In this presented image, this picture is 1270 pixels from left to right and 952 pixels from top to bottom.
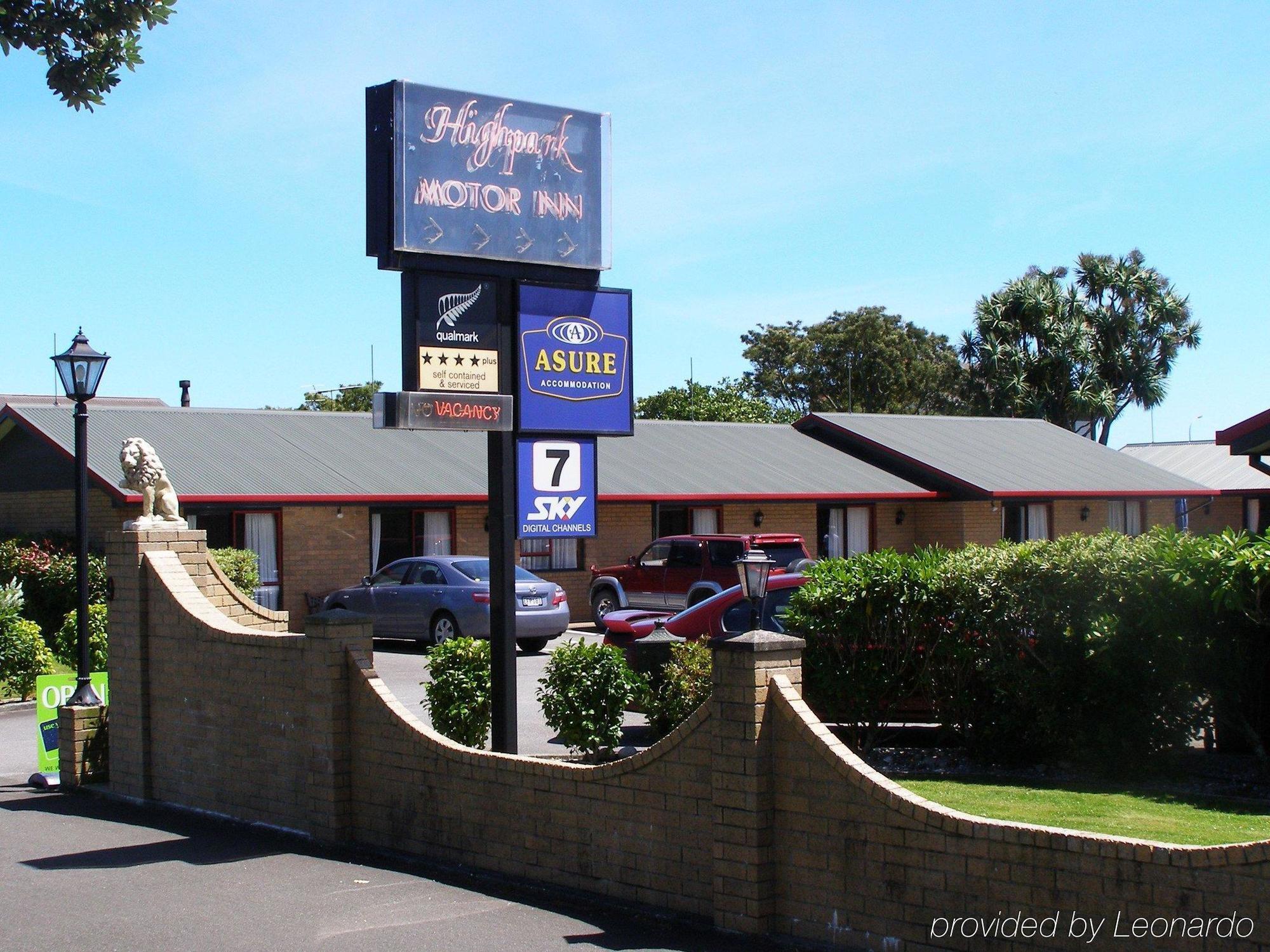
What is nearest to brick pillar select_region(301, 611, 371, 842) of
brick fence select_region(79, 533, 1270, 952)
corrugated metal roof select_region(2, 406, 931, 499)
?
brick fence select_region(79, 533, 1270, 952)

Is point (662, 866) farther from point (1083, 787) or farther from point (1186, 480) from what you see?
point (1186, 480)

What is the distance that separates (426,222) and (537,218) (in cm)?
95

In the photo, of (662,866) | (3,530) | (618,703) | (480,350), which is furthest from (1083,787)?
(3,530)

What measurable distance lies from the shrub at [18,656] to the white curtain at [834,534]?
63.8 ft

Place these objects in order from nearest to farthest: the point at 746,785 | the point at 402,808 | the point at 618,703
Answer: the point at 746,785
the point at 402,808
the point at 618,703

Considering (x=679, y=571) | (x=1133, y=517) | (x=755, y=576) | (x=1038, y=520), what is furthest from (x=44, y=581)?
(x=1133, y=517)

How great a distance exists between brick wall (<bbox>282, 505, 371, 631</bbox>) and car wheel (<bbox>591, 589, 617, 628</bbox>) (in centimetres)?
438

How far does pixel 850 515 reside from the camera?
33.0m

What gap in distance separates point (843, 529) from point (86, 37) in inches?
983

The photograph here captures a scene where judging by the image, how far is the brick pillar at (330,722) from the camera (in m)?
9.20

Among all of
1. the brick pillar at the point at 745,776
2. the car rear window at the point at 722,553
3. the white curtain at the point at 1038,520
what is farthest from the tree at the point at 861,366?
the brick pillar at the point at 745,776

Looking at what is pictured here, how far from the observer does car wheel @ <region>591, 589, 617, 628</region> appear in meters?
26.2

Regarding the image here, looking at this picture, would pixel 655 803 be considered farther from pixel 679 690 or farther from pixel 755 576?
pixel 679 690

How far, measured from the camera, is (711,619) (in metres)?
16.8
